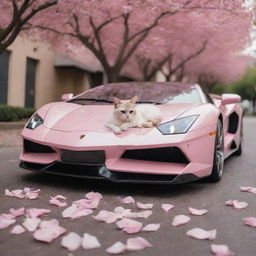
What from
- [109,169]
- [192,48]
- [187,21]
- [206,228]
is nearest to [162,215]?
[206,228]

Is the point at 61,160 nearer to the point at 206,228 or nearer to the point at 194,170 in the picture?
the point at 194,170

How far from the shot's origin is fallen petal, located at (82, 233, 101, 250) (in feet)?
8.54

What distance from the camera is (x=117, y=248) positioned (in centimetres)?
256

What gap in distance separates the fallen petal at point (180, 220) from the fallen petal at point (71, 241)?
0.77 meters

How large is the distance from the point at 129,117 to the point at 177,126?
0.48 metres

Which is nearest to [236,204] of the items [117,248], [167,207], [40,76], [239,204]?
[239,204]

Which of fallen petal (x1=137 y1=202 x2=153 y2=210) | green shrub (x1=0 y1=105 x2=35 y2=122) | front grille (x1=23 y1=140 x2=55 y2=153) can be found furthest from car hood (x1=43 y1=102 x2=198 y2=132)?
green shrub (x1=0 y1=105 x2=35 y2=122)

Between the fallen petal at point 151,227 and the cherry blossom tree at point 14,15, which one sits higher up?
the cherry blossom tree at point 14,15

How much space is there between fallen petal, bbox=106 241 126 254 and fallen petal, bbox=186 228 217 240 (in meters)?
0.53

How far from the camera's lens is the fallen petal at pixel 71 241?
2590mm

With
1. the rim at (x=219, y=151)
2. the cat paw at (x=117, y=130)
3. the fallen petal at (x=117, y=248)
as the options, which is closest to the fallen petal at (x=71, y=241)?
the fallen petal at (x=117, y=248)

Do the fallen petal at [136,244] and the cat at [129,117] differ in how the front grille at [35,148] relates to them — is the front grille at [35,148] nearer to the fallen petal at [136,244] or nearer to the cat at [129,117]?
the cat at [129,117]

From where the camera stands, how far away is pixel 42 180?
14.9 ft

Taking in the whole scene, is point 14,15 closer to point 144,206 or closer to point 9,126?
point 9,126
